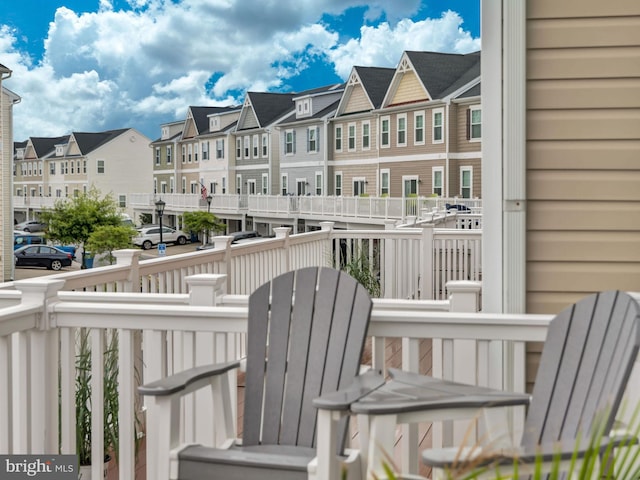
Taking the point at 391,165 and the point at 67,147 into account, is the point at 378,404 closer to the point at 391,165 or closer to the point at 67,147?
the point at 391,165

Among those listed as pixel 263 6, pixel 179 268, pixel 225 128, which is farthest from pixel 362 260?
pixel 263 6

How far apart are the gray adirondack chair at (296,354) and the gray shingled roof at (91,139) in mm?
54846

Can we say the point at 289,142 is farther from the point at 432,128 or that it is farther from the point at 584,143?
the point at 584,143

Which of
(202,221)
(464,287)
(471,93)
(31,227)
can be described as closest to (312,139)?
(202,221)

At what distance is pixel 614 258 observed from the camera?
311 cm

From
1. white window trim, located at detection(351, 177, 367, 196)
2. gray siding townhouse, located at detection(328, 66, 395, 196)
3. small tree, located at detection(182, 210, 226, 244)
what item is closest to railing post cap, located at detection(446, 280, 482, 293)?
gray siding townhouse, located at detection(328, 66, 395, 196)

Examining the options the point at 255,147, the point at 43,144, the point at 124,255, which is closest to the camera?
the point at 124,255

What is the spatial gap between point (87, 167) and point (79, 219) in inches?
455

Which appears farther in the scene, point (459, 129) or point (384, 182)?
point (384, 182)

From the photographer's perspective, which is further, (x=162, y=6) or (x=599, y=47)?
(x=162, y=6)

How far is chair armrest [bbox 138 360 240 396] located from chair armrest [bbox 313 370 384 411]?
452 mm

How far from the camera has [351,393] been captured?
2.23 metres

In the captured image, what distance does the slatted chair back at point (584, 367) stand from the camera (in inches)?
81.4

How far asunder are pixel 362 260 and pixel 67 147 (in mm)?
52183
